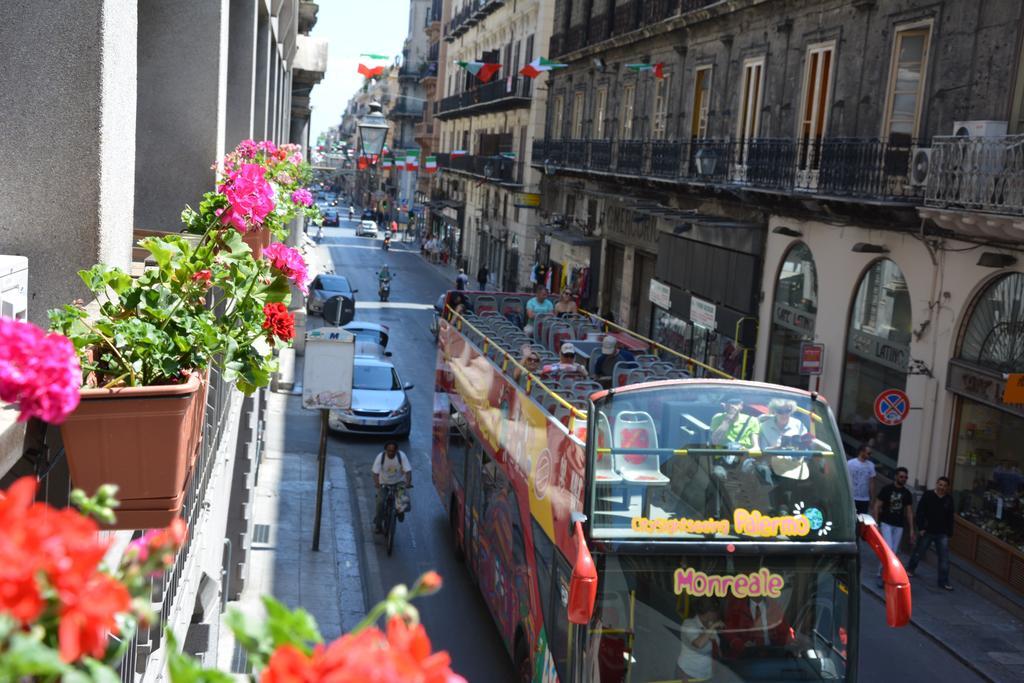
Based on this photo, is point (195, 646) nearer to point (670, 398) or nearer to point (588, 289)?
point (670, 398)

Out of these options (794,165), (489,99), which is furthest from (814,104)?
(489,99)

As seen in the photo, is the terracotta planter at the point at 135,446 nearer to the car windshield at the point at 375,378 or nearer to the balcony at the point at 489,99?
the car windshield at the point at 375,378

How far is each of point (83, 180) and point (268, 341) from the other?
1.01 metres

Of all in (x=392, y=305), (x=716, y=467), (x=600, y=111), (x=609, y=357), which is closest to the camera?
(x=716, y=467)

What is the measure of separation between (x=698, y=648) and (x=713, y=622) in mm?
220

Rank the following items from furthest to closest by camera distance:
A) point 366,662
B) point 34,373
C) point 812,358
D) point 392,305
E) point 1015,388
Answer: point 392,305 → point 812,358 → point 1015,388 → point 34,373 → point 366,662

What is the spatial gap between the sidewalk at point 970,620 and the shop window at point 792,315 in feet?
22.3

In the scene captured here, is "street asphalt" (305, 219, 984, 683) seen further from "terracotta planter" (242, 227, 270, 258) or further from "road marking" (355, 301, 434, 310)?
"road marking" (355, 301, 434, 310)

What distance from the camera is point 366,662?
1.62 meters

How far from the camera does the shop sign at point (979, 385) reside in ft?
56.0

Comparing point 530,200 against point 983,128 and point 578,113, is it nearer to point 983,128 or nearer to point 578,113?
point 578,113

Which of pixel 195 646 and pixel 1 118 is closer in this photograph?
pixel 1 118

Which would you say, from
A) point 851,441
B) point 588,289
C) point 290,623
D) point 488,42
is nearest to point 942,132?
point 851,441

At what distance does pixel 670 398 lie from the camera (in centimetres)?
959
